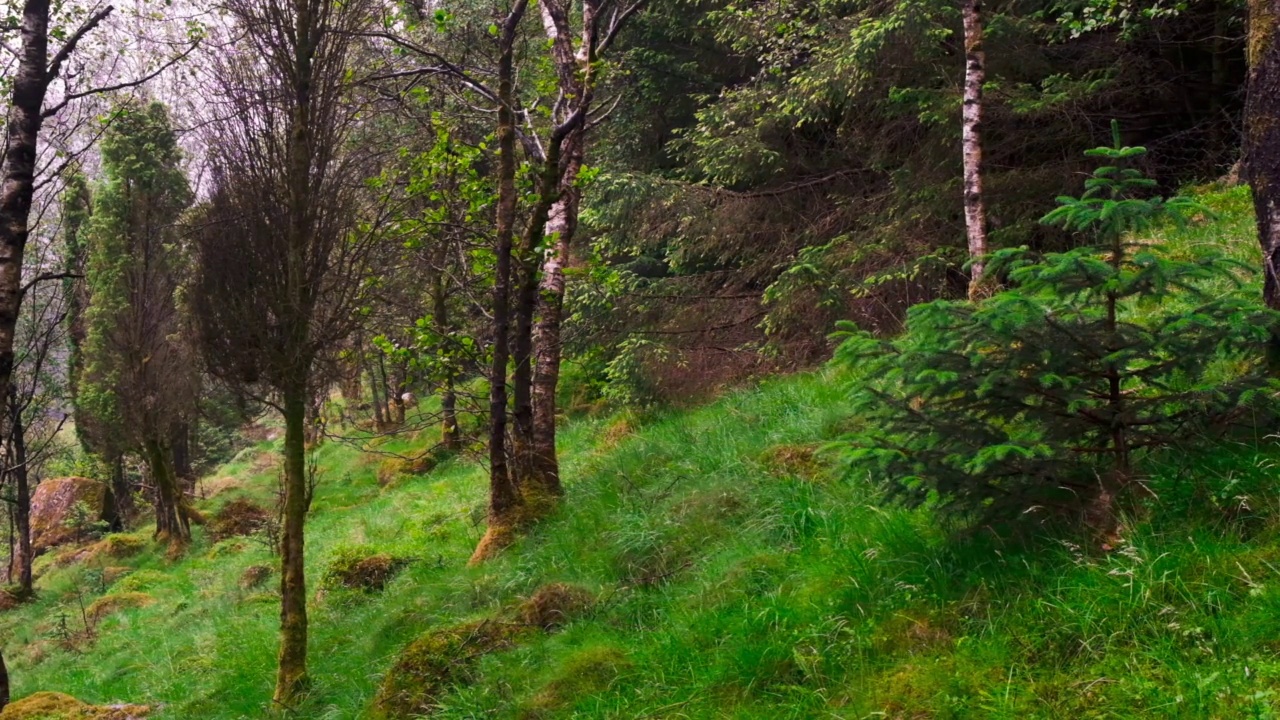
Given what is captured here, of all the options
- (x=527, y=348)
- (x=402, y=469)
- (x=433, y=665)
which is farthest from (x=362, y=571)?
(x=402, y=469)

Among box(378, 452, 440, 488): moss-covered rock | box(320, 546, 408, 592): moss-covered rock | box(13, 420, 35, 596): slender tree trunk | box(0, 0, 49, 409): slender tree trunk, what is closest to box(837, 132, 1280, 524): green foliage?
box(320, 546, 408, 592): moss-covered rock

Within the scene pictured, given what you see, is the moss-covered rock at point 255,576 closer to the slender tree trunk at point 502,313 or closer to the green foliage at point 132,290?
the slender tree trunk at point 502,313

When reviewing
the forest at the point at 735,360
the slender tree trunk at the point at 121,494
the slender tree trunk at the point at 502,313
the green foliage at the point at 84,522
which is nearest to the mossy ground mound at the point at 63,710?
the forest at the point at 735,360

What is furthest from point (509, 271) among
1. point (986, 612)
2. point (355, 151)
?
point (986, 612)

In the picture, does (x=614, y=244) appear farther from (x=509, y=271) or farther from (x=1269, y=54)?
(x=1269, y=54)

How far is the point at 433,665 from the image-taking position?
464 cm

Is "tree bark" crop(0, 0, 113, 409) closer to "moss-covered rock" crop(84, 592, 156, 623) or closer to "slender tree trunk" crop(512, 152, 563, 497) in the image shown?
"slender tree trunk" crop(512, 152, 563, 497)

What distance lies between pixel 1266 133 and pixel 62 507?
94.2 ft

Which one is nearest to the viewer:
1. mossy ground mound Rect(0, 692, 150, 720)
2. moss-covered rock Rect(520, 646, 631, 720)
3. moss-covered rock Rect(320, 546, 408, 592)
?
moss-covered rock Rect(520, 646, 631, 720)

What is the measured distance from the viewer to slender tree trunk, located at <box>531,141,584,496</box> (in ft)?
24.0

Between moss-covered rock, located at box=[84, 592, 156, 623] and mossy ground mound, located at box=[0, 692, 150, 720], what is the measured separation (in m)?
6.94

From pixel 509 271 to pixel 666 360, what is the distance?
392cm

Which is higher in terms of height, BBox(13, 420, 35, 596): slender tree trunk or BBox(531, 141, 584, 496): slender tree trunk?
BBox(531, 141, 584, 496): slender tree trunk

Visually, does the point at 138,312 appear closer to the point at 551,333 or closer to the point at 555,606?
the point at 551,333
